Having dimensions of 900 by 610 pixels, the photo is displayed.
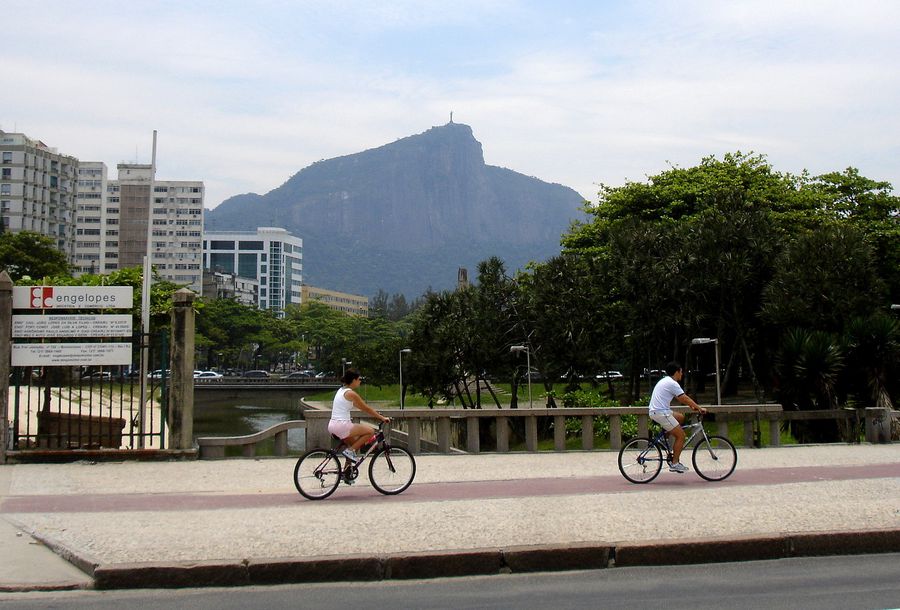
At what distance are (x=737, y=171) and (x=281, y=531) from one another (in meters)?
48.0

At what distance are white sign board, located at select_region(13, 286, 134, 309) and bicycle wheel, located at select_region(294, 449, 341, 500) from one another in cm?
619

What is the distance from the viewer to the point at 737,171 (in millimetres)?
53219

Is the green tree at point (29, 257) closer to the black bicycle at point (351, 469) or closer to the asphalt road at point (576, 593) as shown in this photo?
the black bicycle at point (351, 469)

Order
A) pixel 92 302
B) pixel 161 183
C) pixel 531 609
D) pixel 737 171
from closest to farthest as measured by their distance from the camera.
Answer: pixel 531 609 → pixel 92 302 → pixel 737 171 → pixel 161 183

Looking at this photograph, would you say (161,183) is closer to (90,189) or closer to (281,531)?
(90,189)

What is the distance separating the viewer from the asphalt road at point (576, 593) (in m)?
7.28

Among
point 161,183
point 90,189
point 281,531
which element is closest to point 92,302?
point 281,531

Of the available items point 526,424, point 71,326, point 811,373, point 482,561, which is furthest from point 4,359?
point 811,373

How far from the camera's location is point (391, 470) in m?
12.5

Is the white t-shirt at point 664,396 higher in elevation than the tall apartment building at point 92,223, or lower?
lower

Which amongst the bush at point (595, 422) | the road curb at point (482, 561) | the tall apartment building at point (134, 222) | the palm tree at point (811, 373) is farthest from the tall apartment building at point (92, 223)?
the road curb at point (482, 561)

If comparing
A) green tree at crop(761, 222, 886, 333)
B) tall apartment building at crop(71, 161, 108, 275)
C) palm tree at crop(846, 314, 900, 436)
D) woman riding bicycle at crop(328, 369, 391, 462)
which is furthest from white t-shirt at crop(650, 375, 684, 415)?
tall apartment building at crop(71, 161, 108, 275)

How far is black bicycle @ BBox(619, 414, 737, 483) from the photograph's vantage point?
533 inches

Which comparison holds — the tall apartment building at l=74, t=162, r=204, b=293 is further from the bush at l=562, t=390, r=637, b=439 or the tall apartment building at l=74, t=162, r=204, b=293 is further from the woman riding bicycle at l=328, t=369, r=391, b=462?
the woman riding bicycle at l=328, t=369, r=391, b=462
